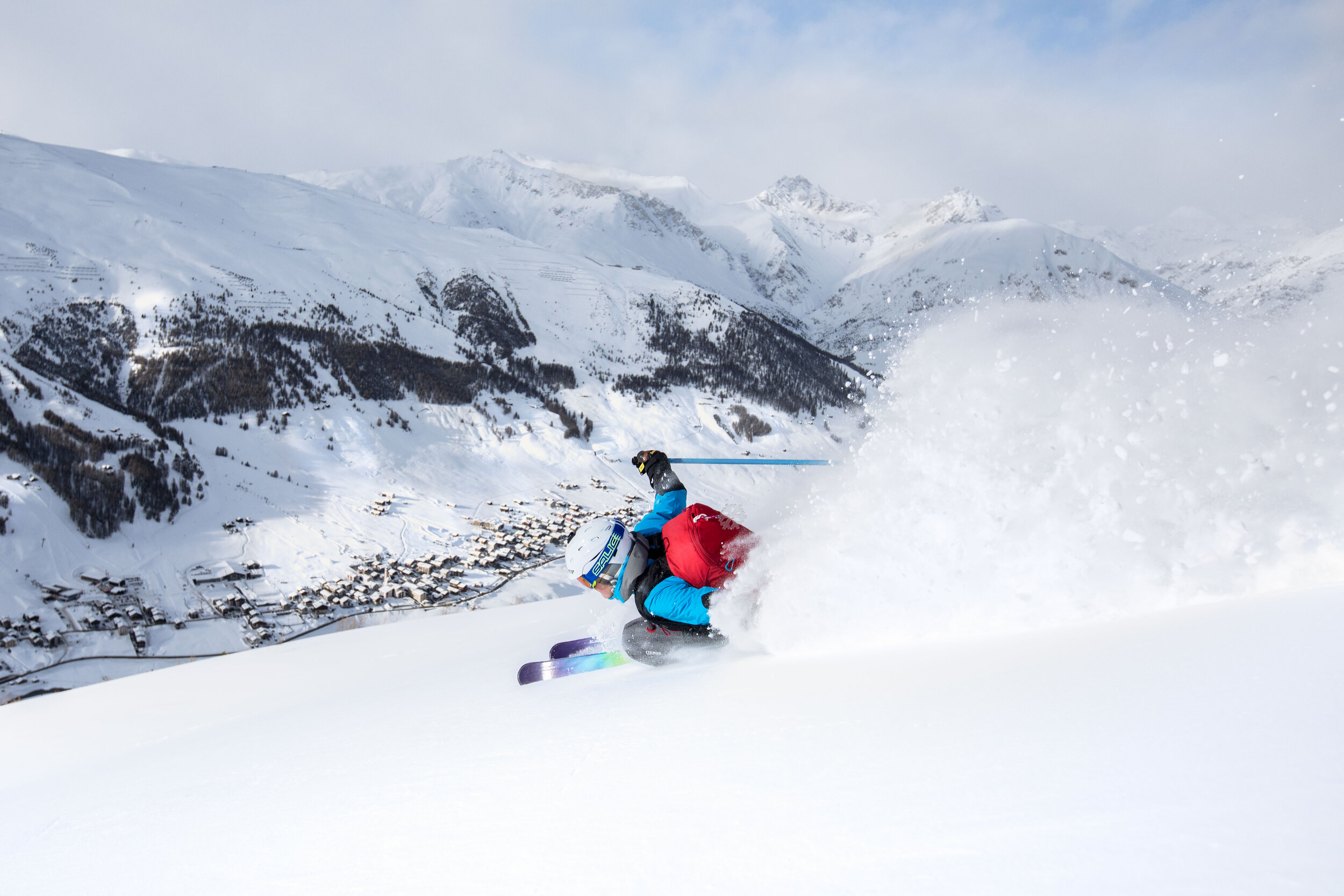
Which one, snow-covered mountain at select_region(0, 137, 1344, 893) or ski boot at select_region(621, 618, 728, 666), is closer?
snow-covered mountain at select_region(0, 137, 1344, 893)

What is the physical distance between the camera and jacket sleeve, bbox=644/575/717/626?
4.67 m

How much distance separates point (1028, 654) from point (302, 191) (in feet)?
527

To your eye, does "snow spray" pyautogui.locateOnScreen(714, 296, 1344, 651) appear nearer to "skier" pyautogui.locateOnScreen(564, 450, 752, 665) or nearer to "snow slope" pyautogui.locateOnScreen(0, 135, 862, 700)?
"skier" pyautogui.locateOnScreen(564, 450, 752, 665)

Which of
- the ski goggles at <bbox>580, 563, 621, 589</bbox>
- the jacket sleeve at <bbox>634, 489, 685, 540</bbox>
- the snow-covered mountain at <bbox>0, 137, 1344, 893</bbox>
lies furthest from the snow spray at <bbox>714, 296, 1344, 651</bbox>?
the jacket sleeve at <bbox>634, 489, 685, 540</bbox>

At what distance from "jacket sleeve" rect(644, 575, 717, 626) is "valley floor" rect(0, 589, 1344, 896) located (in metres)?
0.47

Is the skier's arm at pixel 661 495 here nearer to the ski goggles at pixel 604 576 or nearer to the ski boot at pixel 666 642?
the ski goggles at pixel 604 576

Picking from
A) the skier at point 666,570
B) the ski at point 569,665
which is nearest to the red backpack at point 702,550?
the skier at point 666,570

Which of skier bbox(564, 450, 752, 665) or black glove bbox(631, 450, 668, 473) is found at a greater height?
black glove bbox(631, 450, 668, 473)

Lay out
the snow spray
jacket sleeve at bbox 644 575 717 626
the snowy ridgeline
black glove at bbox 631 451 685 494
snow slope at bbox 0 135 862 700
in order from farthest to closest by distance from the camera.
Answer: snow slope at bbox 0 135 862 700, black glove at bbox 631 451 685 494, jacket sleeve at bbox 644 575 717 626, the snowy ridgeline, the snow spray

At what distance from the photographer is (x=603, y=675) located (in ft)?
15.9

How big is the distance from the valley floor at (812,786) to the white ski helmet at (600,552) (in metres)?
0.96

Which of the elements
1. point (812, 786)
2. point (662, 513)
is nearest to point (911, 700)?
point (812, 786)

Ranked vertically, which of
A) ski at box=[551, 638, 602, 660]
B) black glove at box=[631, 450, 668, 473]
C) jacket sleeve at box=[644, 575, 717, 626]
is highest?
black glove at box=[631, 450, 668, 473]

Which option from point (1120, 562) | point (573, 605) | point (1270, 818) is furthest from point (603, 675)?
point (573, 605)
